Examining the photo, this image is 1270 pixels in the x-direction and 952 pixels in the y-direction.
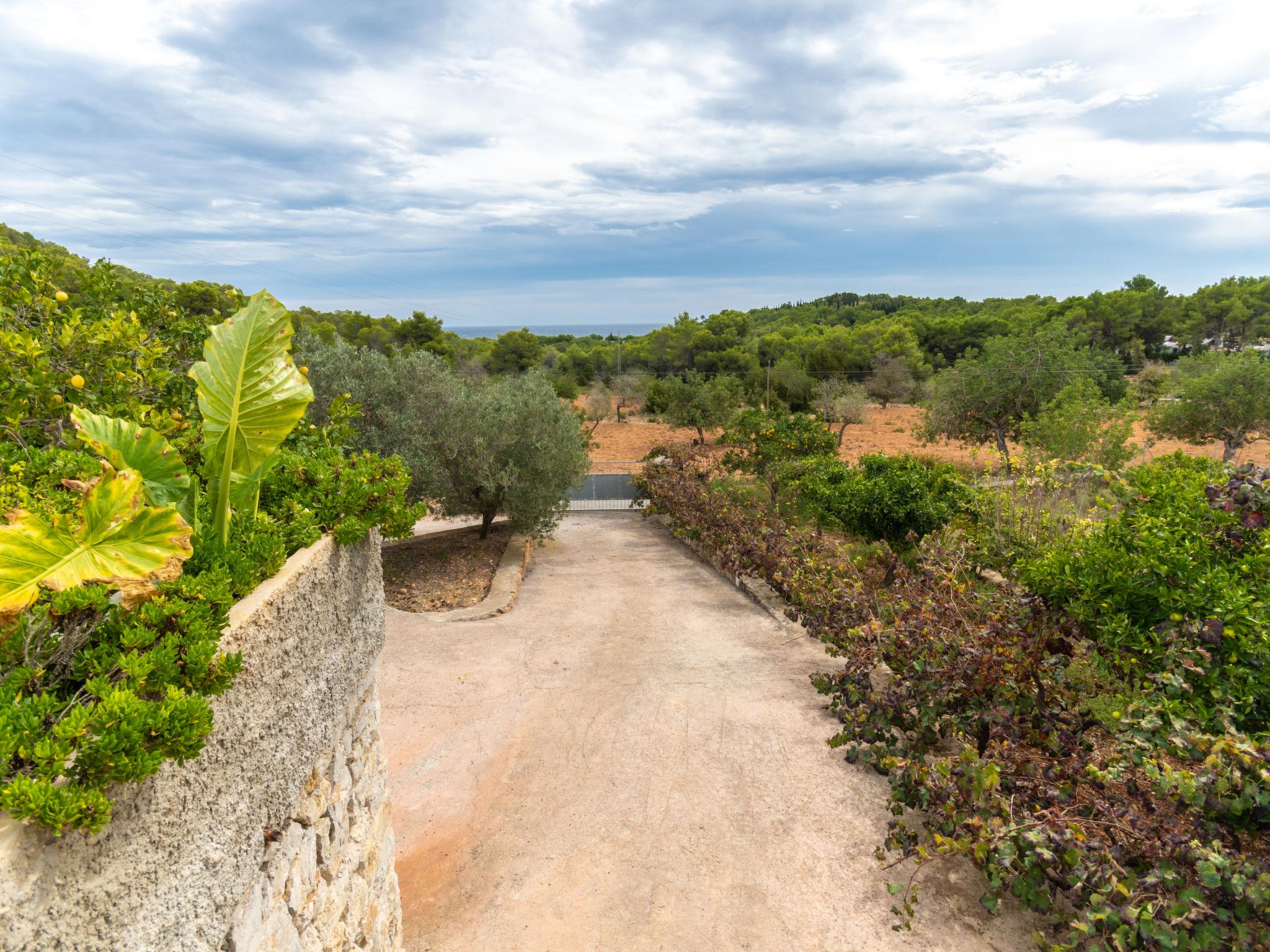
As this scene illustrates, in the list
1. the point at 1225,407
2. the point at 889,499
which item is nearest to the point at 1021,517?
the point at 889,499

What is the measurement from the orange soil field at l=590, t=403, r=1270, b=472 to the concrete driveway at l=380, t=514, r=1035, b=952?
11.2 metres

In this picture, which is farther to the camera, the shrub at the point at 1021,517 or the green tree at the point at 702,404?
the green tree at the point at 702,404

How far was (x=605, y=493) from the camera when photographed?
47.6 feet

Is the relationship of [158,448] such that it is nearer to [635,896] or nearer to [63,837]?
[63,837]

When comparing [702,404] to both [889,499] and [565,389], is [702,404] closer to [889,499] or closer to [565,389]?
[565,389]

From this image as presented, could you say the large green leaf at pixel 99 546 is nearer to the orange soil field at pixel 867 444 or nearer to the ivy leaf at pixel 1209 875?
the ivy leaf at pixel 1209 875

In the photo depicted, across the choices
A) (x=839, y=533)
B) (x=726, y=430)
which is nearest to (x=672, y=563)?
(x=839, y=533)

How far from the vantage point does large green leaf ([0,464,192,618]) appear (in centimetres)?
128

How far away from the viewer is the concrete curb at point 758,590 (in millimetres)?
6793

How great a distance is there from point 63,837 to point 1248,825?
3.90 metres

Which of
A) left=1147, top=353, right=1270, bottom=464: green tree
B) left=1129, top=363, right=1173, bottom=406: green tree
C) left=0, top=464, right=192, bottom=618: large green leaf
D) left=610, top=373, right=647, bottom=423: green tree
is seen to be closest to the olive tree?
left=0, top=464, right=192, bottom=618: large green leaf

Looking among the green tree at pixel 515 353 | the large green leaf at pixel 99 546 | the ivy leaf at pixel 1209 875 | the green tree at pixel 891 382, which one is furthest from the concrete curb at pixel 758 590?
the green tree at pixel 891 382

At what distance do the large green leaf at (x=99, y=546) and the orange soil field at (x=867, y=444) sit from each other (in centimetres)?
1555

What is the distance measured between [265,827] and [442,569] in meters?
7.45
